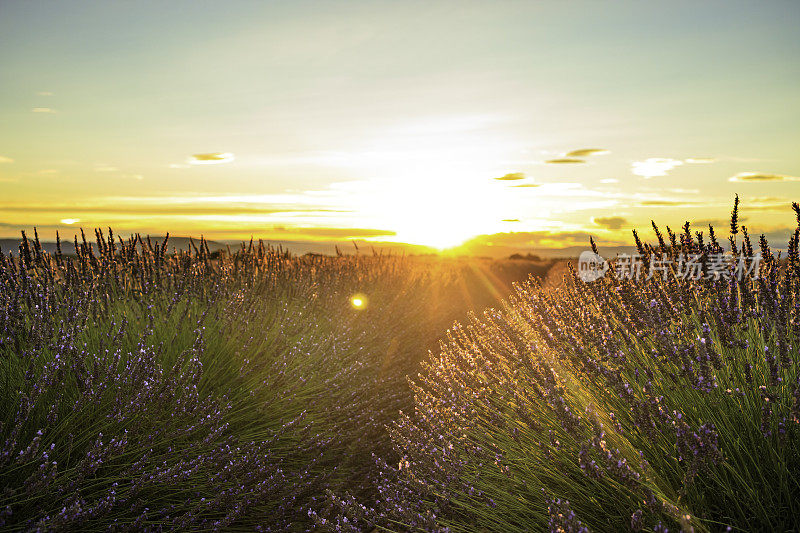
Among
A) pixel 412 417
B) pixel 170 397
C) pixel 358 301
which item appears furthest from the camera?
pixel 358 301

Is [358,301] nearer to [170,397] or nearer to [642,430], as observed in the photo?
[170,397]

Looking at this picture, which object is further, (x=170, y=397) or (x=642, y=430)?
(x=170, y=397)

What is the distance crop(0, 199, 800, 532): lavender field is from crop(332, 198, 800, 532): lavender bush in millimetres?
13

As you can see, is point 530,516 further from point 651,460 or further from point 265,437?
point 265,437

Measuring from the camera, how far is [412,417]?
171 inches

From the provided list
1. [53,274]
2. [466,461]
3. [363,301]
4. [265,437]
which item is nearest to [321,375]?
[265,437]

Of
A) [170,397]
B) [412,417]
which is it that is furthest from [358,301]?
[170,397]

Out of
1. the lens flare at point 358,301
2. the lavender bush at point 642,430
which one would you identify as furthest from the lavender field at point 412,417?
the lens flare at point 358,301

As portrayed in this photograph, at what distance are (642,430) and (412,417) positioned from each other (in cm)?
258

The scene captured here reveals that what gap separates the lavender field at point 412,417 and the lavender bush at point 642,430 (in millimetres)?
13

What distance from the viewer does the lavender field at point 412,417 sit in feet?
6.16

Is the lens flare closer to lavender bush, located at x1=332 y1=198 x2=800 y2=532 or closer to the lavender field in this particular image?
the lavender field

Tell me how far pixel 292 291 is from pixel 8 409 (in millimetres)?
3968

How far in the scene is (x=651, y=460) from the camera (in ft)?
6.81
